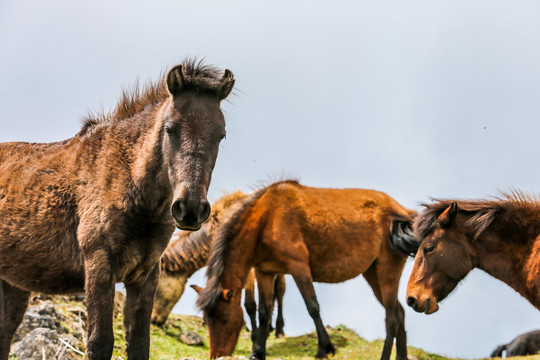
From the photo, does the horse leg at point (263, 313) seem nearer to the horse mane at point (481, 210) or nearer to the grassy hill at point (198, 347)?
the grassy hill at point (198, 347)

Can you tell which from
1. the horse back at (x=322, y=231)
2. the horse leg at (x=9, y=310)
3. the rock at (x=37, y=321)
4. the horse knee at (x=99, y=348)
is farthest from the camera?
the horse back at (x=322, y=231)

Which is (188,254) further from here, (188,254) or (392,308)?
(392,308)

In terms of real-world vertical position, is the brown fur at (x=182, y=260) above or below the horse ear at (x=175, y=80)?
below

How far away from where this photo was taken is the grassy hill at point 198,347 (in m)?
10.9

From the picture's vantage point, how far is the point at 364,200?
13008 millimetres

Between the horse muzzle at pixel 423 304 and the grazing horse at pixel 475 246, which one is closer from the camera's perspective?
the grazing horse at pixel 475 246

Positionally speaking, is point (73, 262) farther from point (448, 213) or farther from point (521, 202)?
point (521, 202)

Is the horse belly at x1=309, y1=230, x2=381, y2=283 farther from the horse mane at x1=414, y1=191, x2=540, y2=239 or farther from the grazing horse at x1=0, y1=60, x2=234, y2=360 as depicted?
the grazing horse at x1=0, y1=60, x2=234, y2=360

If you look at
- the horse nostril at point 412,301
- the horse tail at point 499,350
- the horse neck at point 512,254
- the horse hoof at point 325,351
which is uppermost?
the horse neck at point 512,254

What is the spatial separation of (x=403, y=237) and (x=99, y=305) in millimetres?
7931

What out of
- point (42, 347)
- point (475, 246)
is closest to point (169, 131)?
point (475, 246)

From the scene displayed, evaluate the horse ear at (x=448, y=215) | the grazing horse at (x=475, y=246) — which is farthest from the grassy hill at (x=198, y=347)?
the horse ear at (x=448, y=215)

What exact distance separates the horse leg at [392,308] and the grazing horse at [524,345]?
399 centimetres

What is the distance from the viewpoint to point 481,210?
7754mm
